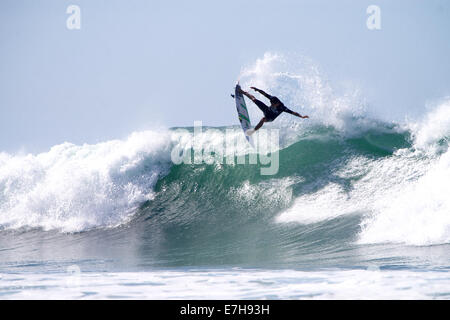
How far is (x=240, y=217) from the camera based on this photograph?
1328 centimetres

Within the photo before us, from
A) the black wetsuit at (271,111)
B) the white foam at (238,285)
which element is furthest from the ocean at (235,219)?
A: the black wetsuit at (271,111)

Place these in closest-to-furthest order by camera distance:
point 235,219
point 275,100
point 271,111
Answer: point 275,100, point 271,111, point 235,219

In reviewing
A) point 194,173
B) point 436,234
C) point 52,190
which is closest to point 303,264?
point 436,234

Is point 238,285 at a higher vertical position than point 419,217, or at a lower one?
lower

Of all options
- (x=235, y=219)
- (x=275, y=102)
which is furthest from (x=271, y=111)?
(x=235, y=219)

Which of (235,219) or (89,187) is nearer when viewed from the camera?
(235,219)

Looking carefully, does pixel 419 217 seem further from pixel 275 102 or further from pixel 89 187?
pixel 89 187

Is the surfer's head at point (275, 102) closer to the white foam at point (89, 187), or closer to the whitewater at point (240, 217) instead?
the whitewater at point (240, 217)

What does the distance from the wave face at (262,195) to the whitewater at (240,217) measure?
46 millimetres

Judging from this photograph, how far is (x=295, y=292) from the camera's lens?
5.67 m

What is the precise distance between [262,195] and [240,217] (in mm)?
1250

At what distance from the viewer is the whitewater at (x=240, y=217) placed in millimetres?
6453

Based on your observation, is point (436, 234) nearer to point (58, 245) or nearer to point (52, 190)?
point (58, 245)

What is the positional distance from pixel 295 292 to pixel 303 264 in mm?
2277
